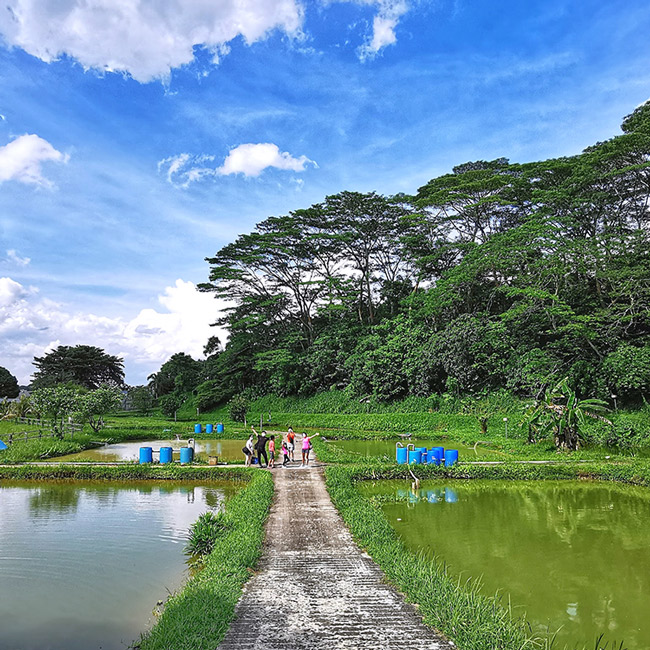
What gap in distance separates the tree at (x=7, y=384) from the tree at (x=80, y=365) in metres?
3.65

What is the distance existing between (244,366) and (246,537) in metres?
32.9

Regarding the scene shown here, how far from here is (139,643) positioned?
17.7 ft

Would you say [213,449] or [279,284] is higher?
[279,284]

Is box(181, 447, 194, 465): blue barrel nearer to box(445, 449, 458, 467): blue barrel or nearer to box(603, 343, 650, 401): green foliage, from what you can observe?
box(445, 449, 458, 467): blue barrel

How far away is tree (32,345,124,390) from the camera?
58.6 meters

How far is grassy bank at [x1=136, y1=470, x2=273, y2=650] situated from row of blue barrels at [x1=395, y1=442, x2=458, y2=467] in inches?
297

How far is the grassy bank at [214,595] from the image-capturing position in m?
4.93

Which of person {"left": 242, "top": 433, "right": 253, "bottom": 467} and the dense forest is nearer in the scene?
person {"left": 242, "top": 433, "right": 253, "bottom": 467}

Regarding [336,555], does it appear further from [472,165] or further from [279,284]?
[279,284]

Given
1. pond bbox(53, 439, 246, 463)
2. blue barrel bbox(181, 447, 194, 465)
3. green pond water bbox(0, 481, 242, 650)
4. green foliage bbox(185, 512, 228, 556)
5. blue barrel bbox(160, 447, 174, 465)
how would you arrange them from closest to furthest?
green pond water bbox(0, 481, 242, 650) < green foliage bbox(185, 512, 228, 556) < blue barrel bbox(181, 447, 194, 465) < blue barrel bbox(160, 447, 174, 465) < pond bbox(53, 439, 246, 463)

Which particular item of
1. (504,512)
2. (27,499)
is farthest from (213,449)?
(504,512)

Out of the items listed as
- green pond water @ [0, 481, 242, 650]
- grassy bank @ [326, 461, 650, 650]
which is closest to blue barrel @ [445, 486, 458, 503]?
grassy bank @ [326, 461, 650, 650]

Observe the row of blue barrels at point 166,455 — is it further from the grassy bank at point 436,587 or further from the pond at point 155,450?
the grassy bank at point 436,587

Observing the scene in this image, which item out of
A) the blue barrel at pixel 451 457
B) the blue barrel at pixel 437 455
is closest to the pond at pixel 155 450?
the blue barrel at pixel 437 455
